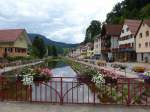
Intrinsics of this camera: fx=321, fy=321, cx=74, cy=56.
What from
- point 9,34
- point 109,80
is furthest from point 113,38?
point 109,80

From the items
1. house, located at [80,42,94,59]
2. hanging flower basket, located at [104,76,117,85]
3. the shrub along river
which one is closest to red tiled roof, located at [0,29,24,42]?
the shrub along river

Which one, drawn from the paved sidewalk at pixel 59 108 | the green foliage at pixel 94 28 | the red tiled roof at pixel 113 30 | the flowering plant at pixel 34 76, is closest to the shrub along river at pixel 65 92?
the flowering plant at pixel 34 76

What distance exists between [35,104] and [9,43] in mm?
58503

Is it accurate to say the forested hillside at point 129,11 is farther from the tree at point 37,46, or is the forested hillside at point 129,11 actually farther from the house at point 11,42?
the house at point 11,42

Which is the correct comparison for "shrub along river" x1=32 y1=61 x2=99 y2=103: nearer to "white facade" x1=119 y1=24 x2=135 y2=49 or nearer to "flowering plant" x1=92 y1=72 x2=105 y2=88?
"flowering plant" x1=92 y1=72 x2=105 y2=88

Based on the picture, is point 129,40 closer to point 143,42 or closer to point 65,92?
point 143,42

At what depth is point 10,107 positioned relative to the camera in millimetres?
11438

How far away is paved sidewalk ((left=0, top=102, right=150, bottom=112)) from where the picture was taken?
1105 centimetres

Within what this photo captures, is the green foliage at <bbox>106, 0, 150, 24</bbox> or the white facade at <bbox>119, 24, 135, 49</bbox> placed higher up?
the green foliage at <bbox>106, 0, 150, 24</bbox>

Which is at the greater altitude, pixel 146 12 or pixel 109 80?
pixel 146 12

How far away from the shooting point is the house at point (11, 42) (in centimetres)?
6888

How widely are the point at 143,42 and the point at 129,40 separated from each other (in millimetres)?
9864

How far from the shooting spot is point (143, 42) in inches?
2586

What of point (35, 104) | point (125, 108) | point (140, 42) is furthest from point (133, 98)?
point (140, 42)
